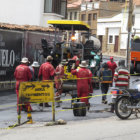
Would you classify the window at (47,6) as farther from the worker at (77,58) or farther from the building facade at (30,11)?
the worker at (77,58)

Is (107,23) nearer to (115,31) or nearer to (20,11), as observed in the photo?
(115,31)

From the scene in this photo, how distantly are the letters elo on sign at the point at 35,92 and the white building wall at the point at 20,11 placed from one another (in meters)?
16.9

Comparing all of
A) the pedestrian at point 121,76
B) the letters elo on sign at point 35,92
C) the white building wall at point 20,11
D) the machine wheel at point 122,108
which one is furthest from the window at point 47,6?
the letters elo on sign at point 35,92

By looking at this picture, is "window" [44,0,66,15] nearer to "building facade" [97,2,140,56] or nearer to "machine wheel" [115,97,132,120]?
"machine wheel" [115,97,132,120]

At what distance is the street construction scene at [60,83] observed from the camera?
10039 millimetres

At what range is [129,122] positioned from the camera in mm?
10977

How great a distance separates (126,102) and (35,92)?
278 cm

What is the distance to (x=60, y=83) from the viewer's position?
14.7m

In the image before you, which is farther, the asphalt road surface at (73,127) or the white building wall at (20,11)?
the white building wall at (20,11)

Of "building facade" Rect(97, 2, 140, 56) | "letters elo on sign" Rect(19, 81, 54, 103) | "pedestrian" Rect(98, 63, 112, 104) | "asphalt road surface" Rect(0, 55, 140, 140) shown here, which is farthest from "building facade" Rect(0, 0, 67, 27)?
"building facade" Rect(97, 2, 140, 56)

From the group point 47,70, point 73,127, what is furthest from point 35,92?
point 47,70

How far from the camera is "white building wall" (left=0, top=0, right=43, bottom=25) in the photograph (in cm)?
2667

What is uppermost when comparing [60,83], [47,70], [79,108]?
[47,70]

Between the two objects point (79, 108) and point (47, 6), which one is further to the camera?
point (47, 6)
